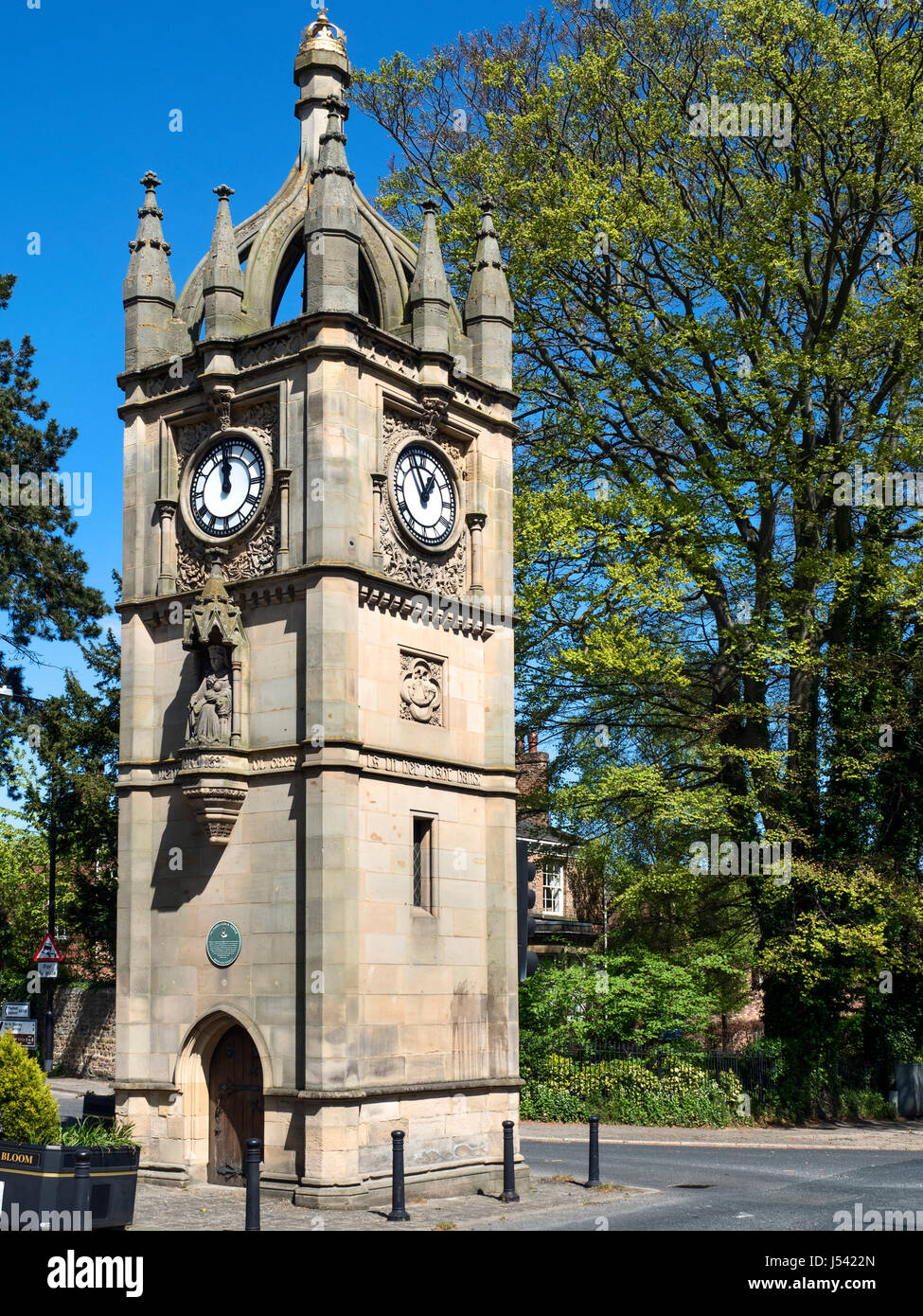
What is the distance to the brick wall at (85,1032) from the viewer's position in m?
38.0

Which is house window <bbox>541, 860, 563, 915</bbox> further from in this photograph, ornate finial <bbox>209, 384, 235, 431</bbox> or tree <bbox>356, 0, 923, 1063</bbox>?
ornate finial <bbox>209, 384, 235, 431</bbox>

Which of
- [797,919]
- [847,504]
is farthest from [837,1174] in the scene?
[847,504]

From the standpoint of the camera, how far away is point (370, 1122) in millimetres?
17078

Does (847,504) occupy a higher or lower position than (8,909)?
higher

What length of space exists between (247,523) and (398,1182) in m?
8.40

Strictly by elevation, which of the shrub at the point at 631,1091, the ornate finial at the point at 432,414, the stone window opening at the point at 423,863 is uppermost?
the ornate finial at the point at 432,414

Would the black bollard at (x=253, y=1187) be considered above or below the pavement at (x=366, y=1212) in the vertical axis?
above

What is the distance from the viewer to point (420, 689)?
62.8 feet

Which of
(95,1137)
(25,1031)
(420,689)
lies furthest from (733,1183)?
(25,1031)

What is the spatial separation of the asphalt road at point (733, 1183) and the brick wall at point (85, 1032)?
15.9 m

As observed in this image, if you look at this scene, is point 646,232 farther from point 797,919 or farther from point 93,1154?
point 93,1154

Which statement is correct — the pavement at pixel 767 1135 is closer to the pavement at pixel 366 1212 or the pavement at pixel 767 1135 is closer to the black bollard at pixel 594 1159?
the black bollard at pixel 594 1159

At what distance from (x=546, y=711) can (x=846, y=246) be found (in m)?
11.5

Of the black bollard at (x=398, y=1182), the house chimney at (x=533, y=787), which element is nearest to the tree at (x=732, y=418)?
the house chimney at (x=533, y=787)
